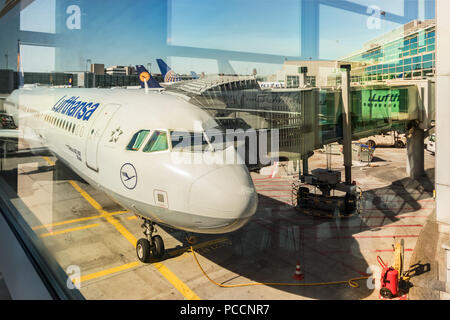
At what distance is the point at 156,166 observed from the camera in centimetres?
597

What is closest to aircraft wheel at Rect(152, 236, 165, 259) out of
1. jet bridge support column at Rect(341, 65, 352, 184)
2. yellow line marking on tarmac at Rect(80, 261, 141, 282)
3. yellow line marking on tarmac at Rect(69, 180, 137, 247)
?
yellow line marking on tarmac at Rect(80, 261, 141, 282)

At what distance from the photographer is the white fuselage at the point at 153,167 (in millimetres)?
5367

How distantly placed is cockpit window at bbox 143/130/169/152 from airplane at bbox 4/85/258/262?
20mm

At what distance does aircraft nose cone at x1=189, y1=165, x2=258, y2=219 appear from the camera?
5.26m

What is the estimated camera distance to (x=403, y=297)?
6848mm

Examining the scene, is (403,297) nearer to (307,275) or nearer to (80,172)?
(307,275)

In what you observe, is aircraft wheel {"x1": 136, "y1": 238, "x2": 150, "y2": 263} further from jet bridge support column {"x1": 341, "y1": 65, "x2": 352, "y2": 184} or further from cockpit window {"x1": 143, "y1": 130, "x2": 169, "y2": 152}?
jet bridge support column {"x1": 341, "y1": 65, "x2": 352, "y2": 184}

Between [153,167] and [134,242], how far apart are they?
4.10 m

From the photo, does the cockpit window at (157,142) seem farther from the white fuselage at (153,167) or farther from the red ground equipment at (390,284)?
the red ground equipment at (390,284)

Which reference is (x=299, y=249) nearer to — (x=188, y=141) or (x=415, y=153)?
(x=188, y=141)

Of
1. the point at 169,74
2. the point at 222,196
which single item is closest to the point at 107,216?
the point at 222,196
